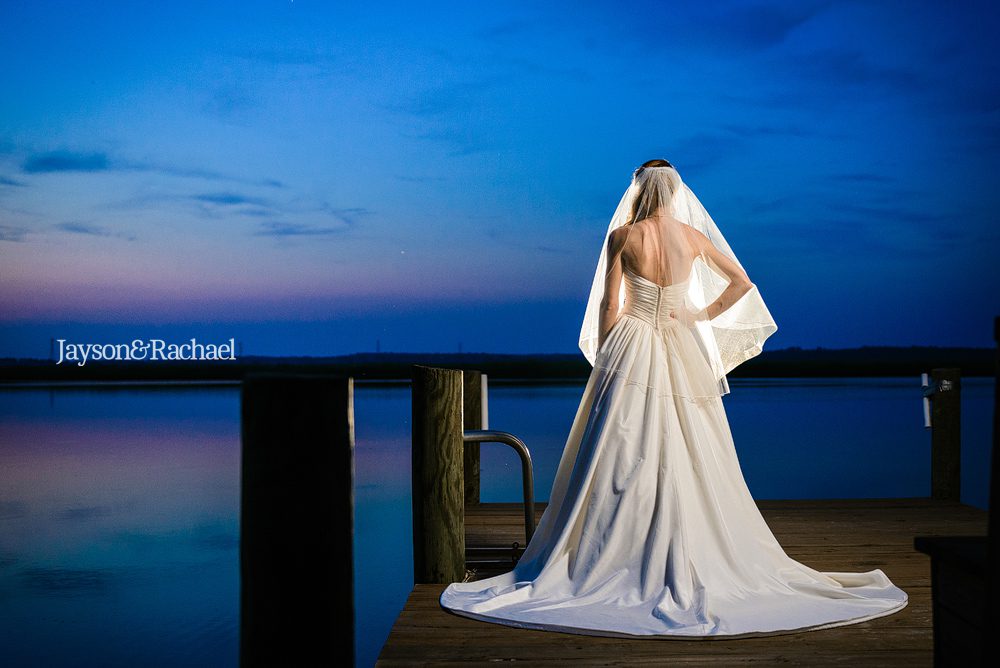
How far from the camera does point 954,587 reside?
2037mm

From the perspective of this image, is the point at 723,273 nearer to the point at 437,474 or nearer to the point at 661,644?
the point at 437,474

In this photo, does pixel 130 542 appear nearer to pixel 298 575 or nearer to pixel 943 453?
pixel 943 453

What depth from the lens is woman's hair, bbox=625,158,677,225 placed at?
449cm

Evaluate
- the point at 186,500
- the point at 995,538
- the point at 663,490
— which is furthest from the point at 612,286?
the point at 186,500

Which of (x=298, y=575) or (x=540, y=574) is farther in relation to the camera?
(x=540, y=574)

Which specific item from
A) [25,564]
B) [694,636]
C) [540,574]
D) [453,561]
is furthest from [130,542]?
Result: [694,636]

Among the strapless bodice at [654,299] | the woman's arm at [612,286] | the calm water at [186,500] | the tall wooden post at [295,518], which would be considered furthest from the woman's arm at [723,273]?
the tall wooden post at [295,518]

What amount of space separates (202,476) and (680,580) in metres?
10.5

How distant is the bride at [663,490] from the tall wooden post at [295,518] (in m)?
2.04

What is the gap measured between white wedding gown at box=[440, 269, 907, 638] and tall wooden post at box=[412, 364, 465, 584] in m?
0.40

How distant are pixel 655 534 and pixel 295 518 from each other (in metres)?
2.55

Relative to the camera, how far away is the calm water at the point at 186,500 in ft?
21.1

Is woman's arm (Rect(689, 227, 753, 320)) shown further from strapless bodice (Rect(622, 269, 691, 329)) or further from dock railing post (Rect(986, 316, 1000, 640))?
dock railing post (Rect(986, 316, 1000, 640))

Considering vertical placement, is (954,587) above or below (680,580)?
above
